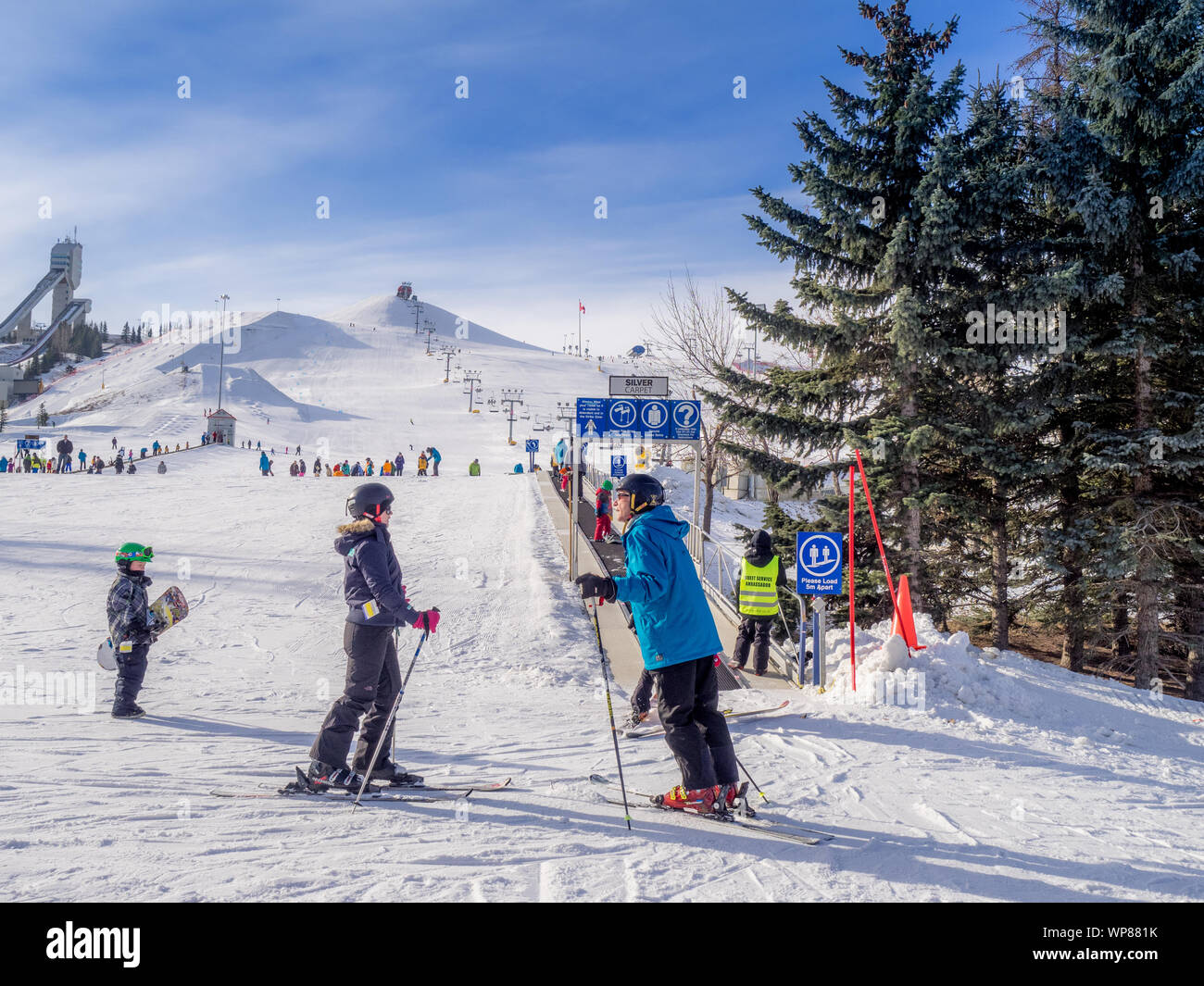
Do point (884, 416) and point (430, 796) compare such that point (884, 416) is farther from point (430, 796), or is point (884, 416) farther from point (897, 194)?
point (430, 796)

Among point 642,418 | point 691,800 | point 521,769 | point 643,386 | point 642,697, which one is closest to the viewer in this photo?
point 691,800

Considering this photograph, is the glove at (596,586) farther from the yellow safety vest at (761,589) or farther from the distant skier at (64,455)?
the distant skier at (64,455)

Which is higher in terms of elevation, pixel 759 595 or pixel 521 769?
pixel 759 595

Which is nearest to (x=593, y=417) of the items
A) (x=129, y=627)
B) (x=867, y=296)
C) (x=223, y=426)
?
(x=867, y=296)

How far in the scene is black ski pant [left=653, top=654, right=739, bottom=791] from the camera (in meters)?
4.48

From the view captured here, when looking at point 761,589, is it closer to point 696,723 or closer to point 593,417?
point 696,723

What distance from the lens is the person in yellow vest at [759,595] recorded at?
9531 millimetres

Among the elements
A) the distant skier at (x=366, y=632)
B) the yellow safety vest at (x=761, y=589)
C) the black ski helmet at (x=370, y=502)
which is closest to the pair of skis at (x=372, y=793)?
the distant skier at (x=366, y=632)

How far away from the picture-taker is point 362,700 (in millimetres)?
4953

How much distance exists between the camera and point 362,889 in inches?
138

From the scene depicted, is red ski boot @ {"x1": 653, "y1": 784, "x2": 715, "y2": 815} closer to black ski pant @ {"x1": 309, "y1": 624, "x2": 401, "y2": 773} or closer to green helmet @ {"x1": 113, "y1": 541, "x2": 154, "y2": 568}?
black ski pant @ {"x1": 309, "y1": 624, "x2": 401, "y2": 773}

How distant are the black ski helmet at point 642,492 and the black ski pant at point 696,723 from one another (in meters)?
0.99
